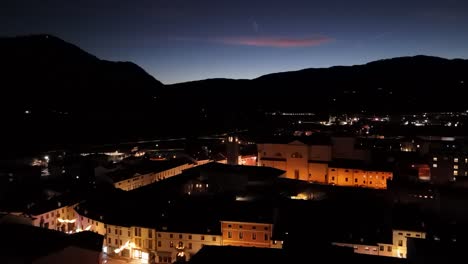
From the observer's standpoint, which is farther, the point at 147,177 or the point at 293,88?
the point at 293,88

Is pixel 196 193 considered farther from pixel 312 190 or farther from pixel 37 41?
pixel 37 41

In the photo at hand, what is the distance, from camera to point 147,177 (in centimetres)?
2081

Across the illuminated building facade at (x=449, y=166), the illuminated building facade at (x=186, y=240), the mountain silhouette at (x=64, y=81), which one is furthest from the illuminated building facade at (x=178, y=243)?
the mountain silhouette at (x=64, y=81)

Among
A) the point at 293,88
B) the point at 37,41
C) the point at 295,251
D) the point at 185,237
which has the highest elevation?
the point at 37,41

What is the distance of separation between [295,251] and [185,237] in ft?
15.3

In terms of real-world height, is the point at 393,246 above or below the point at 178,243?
above

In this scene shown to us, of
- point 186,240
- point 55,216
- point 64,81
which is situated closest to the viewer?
point 186,240

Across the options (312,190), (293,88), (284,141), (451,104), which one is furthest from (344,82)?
(312,190)

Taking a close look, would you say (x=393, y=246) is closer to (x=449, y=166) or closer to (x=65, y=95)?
(x=449, y=166)

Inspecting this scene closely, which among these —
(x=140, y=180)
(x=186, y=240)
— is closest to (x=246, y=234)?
(x=186, y=240)

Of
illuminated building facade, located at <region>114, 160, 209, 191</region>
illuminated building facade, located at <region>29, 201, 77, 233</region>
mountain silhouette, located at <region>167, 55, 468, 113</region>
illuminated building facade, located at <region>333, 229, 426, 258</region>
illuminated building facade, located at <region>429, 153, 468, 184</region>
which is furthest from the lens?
mountain silhouette, located at <region>167, 55, 468, 113</region>

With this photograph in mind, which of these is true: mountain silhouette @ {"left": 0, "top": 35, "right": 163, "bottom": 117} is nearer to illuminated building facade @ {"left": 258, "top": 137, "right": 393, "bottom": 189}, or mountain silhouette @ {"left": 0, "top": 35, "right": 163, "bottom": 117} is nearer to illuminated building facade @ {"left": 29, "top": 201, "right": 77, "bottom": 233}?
illuminated building facade @ {"left": 258, "top": 137, "right": 393, "bottom": 189}

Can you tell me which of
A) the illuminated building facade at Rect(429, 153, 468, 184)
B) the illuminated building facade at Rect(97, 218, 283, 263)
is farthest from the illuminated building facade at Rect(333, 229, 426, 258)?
the illuminated building facade at Rect(429, 153, 468, 184)

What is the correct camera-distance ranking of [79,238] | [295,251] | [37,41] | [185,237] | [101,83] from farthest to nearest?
[37,41] → [101,83] → [185,237] → [79,238] → [295,251]
